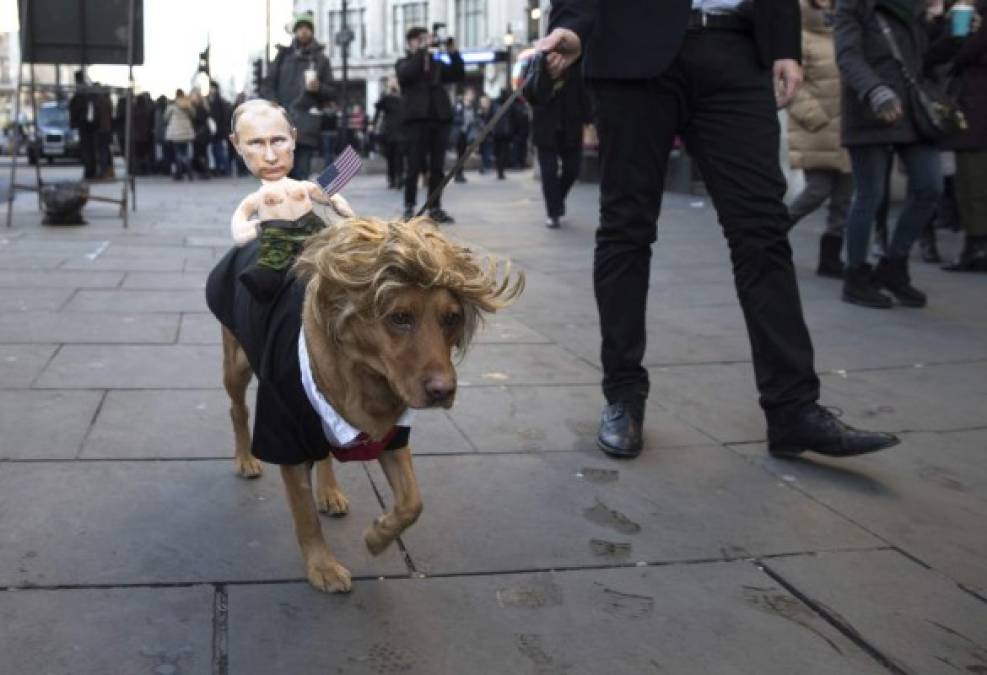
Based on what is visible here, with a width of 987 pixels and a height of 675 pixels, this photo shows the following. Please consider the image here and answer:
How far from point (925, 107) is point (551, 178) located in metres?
5.10

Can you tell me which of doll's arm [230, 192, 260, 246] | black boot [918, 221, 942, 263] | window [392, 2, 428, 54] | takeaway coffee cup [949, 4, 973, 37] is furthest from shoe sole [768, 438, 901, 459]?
window [392, 2, 428, 54]

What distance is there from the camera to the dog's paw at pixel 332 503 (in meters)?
3.07

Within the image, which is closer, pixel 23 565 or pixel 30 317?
pixel 23 565

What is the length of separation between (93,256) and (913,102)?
234 inches

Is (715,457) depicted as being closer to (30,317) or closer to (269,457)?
(269,457)

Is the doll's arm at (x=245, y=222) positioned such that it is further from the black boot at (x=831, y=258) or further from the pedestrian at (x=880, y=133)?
the black boot at (x=831, y=258)

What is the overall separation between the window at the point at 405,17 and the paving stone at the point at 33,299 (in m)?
62.6

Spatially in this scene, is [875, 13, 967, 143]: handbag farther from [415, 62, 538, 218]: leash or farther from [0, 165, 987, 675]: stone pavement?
[415, 62, 538, 218]: leash

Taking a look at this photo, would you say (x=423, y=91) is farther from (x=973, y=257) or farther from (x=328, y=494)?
(x=328, y=494)

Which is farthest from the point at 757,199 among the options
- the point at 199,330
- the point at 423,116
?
the point at 423,116

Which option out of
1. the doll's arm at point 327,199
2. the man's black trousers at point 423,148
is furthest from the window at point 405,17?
the doll's arm at point 327,199

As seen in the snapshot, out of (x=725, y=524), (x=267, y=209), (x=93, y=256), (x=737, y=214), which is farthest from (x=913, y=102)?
(x=93, y=256)

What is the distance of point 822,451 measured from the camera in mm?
3459

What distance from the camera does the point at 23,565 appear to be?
2613 millimetres
